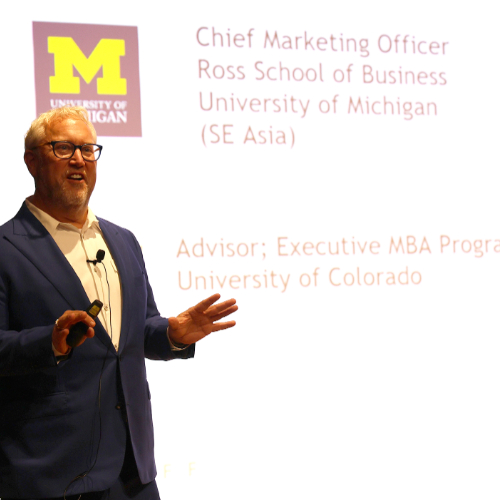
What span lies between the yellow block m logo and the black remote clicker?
1.65 metres

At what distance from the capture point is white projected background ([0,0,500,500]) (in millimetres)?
2795

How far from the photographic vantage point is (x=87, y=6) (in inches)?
109

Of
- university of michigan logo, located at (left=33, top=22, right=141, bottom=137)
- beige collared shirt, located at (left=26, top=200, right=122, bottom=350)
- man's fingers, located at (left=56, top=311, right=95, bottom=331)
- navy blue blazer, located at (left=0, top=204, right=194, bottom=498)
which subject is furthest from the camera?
university of michigan logo, located at (left=33, top=22, right=141, bottom=137)

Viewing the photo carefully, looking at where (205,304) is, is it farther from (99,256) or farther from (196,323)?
(99,256)

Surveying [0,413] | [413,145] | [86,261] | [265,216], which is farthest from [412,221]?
[0,413]

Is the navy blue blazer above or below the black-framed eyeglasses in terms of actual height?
below

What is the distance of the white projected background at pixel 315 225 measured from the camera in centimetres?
279

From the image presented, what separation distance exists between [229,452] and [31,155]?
1.69 meters

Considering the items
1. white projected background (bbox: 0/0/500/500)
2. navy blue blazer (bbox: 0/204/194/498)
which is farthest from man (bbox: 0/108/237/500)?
white projected background (bbox: 0/0/500/500)

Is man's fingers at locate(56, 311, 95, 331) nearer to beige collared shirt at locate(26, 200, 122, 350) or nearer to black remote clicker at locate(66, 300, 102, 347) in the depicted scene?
black remote clicker at locate(66, 300, 102, 347)

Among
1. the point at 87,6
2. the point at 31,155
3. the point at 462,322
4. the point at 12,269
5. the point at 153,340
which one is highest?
the point at 87,6

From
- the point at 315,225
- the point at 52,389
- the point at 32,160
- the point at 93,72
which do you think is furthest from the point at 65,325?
the point at 315,225

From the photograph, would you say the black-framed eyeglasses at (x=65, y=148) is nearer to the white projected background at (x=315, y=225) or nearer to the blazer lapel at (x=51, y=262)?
the blazer lapel at (x=51, y=262)

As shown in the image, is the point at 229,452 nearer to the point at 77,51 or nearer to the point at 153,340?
the point at 153,340
